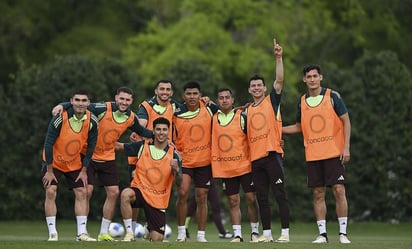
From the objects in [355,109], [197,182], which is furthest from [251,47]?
[197,182]

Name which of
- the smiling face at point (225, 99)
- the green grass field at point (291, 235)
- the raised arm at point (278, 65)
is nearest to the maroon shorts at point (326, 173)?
the green grass field at point (291, 235)

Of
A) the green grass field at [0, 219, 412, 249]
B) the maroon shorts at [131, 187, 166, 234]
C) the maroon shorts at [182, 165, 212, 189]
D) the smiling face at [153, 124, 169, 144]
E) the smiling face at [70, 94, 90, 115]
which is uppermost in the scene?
the smiling face at [70, 94, 90, 115]

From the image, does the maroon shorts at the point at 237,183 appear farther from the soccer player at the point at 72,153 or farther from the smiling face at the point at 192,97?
the soccer player at the point at 72,153

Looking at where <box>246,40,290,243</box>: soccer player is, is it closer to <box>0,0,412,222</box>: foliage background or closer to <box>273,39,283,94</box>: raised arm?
<box>273,39,283,94</box>: raised arm

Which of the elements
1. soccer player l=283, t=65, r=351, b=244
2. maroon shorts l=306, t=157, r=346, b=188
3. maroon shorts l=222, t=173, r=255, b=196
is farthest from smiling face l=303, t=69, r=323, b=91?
maroon shorts l=222, t=173, r=255, b=196

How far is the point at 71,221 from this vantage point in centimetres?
2488

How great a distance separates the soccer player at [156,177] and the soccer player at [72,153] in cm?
103

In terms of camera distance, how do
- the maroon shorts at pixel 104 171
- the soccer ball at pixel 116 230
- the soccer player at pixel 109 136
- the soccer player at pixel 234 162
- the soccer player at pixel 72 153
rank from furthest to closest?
the soccer ball at pixel 116 230, the maroon shorts at pixel 104 171, the soccer player at pixel 109 136, the soccer player at pixel 234 162, the soccer player at pixel 72 153

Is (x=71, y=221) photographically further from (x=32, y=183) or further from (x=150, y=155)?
(x=150, y=155)

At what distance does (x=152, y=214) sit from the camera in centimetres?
1597

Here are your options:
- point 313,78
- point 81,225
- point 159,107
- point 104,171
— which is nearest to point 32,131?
point 104,171

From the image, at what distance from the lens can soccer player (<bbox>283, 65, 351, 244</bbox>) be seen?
16234 mm

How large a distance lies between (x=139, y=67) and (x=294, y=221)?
19554 mm

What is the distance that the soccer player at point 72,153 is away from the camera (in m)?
16.5
